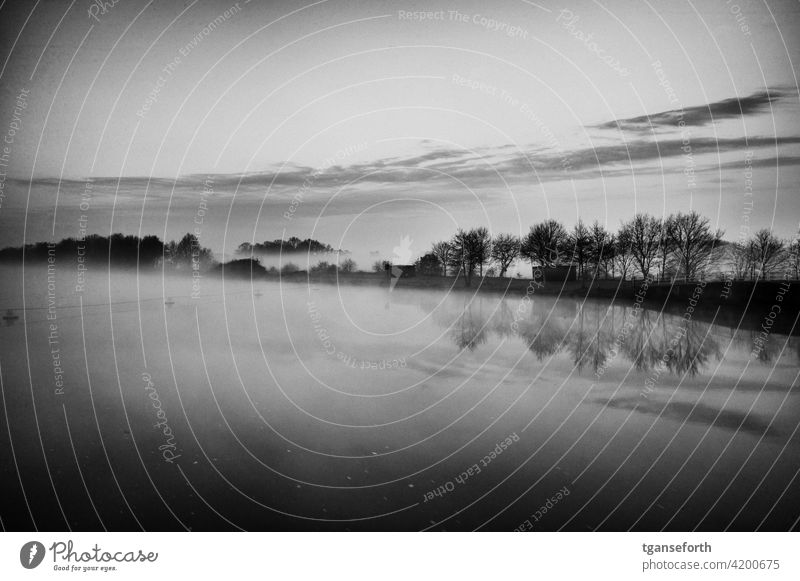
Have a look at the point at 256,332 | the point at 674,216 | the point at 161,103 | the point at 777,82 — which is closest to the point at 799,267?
the point at 674,216

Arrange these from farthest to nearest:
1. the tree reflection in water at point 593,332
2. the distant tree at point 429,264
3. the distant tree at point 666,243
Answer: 1. the distant tree at point 429,264
2. the tree reflection in water at point 593,332
3. the distant tree at point 666,243

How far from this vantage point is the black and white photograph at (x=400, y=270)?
14.6 feet

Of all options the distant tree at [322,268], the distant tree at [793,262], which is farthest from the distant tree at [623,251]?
the distant tree at [322,268]

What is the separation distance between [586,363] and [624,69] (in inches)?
106

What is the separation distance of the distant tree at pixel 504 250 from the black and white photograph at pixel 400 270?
28mm

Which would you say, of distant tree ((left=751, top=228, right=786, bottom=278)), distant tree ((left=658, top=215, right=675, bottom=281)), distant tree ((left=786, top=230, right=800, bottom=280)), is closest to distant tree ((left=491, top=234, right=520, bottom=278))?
distant tree ((left=658, top=215, right=675, bottom=281))

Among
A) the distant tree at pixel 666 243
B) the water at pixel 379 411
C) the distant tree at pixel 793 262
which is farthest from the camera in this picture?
the distant tree at pixel 666 243

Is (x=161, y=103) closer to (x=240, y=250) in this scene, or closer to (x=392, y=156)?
(x=240, y=250)

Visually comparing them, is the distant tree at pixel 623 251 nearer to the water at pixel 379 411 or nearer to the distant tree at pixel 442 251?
the water at pixel 379 411

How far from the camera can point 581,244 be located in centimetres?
509

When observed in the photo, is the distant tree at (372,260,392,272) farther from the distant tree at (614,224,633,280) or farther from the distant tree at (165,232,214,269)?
the distant tree at (614,224,633,280)
